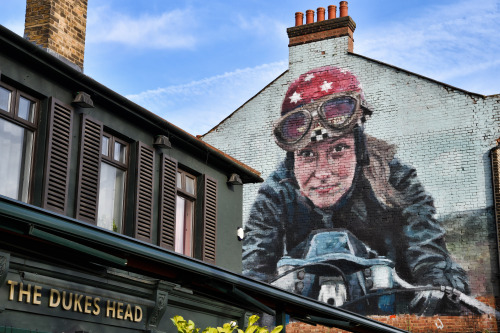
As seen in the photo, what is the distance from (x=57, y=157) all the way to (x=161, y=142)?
278 cm

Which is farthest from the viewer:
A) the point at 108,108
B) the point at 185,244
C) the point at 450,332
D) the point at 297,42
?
the point at 297,42

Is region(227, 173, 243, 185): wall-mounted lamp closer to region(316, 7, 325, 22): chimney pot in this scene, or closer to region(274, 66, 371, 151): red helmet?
region(274, 66, 371, 151): red helmet

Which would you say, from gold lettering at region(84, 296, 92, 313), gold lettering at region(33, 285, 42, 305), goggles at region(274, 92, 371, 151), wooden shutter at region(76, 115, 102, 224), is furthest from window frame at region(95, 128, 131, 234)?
goggles at region(274, 92, 371, 151)

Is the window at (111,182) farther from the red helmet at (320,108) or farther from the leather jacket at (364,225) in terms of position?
the red helmet at (320,108)

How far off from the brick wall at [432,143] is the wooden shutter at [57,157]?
36.3ft

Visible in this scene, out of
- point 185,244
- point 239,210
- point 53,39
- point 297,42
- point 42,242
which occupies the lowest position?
point 42,242

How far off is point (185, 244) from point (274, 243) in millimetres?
7386

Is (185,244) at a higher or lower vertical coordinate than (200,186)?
lower

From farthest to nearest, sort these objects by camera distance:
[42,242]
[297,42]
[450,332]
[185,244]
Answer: [297,42] < [450,332] < [185,244] < [42,242]

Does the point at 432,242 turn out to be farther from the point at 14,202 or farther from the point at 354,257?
the point at 14,202

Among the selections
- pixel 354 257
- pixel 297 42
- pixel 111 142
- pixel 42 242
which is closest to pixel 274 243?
pixel 354 257

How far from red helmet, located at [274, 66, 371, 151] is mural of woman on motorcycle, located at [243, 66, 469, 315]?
1.2 inches

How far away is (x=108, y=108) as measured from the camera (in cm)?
1230

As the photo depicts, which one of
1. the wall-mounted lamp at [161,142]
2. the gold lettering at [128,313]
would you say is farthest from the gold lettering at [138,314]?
the wall-mounted lamp at [161,142]
